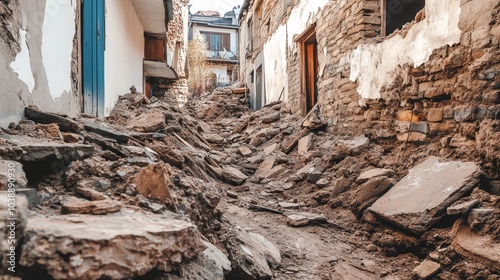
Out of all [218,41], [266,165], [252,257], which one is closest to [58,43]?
[252,257]

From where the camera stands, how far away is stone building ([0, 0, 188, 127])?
81.5 inches

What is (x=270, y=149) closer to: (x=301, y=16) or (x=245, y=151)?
(x=245, y=151)

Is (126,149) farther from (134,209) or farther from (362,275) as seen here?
(362,275)

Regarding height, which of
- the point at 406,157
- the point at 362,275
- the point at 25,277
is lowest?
the point at 362,275

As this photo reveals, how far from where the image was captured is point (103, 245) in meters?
0.96

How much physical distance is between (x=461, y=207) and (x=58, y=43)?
370cm

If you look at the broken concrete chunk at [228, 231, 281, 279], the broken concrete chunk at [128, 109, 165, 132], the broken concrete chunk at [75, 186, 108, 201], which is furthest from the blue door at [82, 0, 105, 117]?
the broken concrete chunk at [228, 231, 281, 279]

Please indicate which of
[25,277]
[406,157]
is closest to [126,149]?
[25,277]

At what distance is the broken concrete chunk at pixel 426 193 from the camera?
90.3 inches

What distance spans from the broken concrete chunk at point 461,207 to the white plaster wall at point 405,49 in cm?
145

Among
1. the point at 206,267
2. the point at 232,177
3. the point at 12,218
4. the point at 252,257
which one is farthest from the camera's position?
the point at 232,177

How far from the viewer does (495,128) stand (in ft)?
7.80

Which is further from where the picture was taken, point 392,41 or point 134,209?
point 392,41

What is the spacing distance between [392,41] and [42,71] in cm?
365
